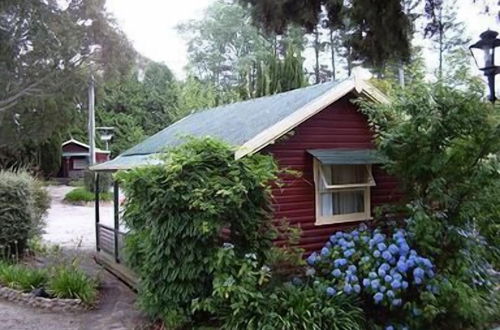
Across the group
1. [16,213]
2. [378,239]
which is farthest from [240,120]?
[16,213]

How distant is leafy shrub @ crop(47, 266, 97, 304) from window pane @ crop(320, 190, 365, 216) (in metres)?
4.00

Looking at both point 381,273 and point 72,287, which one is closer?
point 381,273

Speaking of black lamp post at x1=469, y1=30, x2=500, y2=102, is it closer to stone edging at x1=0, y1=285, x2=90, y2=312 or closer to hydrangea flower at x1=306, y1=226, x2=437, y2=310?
hydrangea flower at x1=306, y1=226, x2=437, y2=310

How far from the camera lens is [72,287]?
7.75 metres

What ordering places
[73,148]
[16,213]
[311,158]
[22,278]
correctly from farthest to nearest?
[73,148], [16,213], [22,278], [311,158]

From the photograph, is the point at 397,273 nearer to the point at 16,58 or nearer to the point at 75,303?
the point at 75,303

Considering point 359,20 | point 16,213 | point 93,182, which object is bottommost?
point 16,213

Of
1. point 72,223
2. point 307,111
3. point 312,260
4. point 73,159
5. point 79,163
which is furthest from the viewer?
point 79,163

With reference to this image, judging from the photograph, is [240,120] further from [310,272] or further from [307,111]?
[310,272]

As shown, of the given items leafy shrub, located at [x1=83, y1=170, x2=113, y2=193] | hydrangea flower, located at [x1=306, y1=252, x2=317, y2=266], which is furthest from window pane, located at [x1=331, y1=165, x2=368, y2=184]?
leafy shrub, located at [x1=83, y1=170, x2=113, y2=193]

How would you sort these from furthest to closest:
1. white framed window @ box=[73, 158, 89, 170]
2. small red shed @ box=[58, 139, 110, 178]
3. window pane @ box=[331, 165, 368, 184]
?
white framed window @ box=[73, 158, 89, 170], small red shed @ box=[58, 139, 110, 178], window pane @ box=[331, 165, 368, 184]

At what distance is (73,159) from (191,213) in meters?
33.1

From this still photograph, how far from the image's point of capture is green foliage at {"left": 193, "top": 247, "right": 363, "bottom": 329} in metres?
5.86

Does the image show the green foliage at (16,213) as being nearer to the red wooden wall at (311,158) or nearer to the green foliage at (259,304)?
the green foliage at (259,304)
